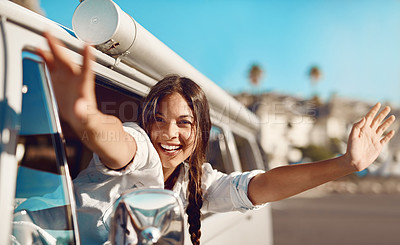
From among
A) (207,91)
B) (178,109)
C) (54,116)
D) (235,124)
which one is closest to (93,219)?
(54,116)

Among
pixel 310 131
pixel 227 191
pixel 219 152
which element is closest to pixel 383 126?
pixel 227 191

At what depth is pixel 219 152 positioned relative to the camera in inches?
134

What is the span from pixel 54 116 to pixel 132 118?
1013mm

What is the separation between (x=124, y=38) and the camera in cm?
157

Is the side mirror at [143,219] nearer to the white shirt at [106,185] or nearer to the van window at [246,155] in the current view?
the white shirt at [106,185]

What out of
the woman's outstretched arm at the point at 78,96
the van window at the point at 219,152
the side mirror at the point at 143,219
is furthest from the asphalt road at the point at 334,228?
the side mirror at the point at 143,219

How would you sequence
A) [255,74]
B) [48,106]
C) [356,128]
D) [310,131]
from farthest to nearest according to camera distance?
[310,131] < [255,74] < [356,128] < [48,106]

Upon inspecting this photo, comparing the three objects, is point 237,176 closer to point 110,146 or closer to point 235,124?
point 110,146

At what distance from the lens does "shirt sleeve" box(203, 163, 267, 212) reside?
193 cm

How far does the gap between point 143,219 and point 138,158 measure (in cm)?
53

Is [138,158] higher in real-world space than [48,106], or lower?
lower

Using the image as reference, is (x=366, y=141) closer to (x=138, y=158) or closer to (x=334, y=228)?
(x=138, y=158)

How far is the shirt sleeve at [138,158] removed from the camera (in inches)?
Answer: 54.8

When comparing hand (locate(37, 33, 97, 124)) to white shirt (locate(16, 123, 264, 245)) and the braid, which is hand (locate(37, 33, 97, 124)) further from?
the braid
